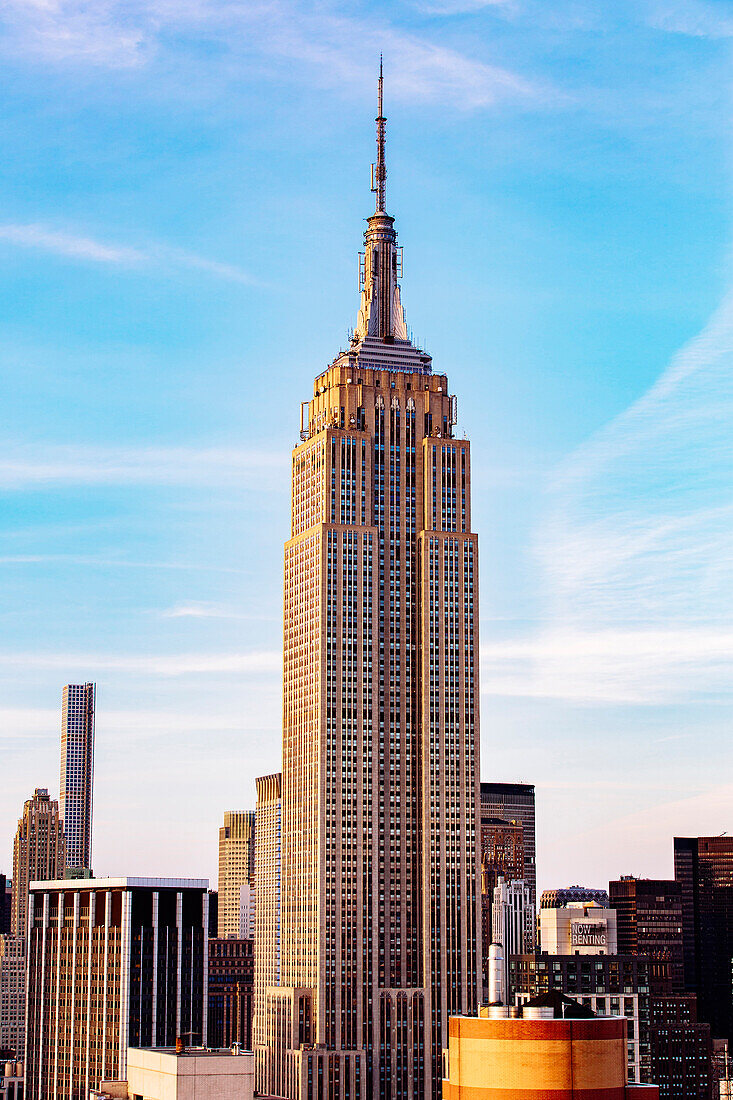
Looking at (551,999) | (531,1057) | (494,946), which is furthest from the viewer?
(494,946)

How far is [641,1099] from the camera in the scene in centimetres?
16800

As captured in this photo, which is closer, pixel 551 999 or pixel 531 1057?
pixel 531 1057

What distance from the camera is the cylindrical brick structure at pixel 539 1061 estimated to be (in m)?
162

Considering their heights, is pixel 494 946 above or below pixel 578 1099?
above

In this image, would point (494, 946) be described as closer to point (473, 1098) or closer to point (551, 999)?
point (551, 999)

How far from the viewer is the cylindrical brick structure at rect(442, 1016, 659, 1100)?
532ft

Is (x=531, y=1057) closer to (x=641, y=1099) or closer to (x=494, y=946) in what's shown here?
(x=641, y=1099)

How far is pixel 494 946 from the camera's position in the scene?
195 meters

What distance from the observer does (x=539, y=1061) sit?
162250 mm

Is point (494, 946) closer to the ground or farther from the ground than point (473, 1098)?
farther from the ground

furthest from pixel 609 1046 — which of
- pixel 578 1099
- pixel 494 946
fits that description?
pixel 494 946

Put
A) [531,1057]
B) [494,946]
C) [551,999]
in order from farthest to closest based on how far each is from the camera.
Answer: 1. [494,946]
2. [551,999]
3. [531,1057]

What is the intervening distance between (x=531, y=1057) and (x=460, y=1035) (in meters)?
8.05

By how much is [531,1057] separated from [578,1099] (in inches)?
222
